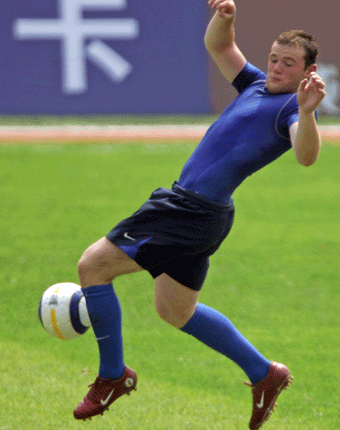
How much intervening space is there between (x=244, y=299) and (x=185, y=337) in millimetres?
1115

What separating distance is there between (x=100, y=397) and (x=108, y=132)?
13713 mm

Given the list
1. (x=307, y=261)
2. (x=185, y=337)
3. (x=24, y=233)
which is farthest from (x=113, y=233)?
(x=24, y=233)

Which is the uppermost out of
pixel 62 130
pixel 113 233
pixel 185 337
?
pixel 113 233

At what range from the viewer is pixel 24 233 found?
9234 mm

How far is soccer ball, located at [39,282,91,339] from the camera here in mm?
4273

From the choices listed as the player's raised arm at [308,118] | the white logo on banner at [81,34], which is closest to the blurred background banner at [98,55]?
the white logo on banner at [81,34]

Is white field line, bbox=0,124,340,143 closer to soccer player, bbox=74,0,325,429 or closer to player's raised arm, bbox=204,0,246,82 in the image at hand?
player's raised arm, bbox=204,0,246,82

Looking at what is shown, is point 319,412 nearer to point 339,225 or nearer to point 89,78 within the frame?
point 339,225

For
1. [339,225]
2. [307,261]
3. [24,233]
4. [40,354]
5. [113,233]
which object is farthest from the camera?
[339,225]

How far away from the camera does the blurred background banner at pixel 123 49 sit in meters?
18.6

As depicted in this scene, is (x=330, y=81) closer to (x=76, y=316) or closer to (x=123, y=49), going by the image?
(x=123, y=49)

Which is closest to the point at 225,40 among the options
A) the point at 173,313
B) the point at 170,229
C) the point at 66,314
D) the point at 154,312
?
the point at 170,229

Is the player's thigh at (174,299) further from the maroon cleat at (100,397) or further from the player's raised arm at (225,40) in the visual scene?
the player's raised arm at (225,40)

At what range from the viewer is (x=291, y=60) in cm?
372
